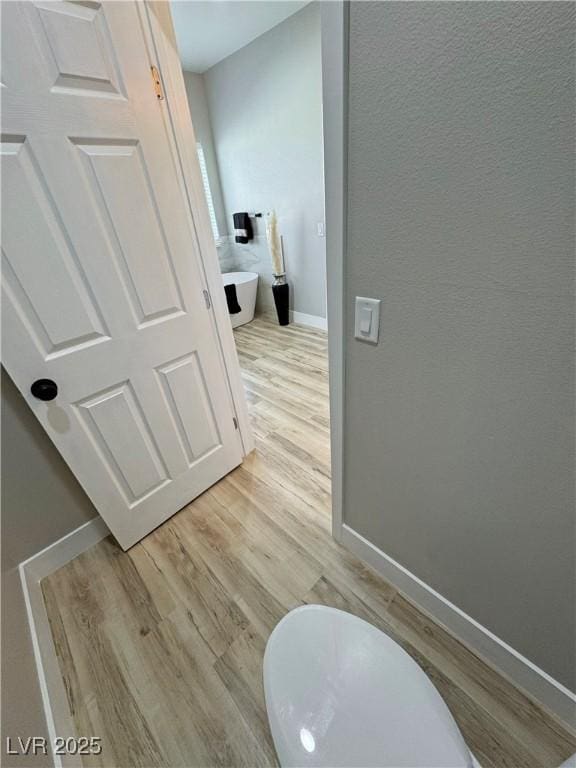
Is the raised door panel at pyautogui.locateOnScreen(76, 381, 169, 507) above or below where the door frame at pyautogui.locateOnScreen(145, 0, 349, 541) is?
below

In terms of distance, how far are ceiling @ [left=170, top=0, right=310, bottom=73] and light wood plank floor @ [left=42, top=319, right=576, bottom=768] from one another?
3465 millimetres

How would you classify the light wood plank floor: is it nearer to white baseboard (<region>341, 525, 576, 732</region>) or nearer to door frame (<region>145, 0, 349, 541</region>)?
white baseboard (<region>341, 525, 576, 732</region>)

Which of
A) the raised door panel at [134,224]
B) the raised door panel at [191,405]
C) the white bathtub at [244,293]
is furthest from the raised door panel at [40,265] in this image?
the white bathtub at [244,293]

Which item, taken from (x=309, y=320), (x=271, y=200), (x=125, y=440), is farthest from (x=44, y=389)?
(x=271, y=200)

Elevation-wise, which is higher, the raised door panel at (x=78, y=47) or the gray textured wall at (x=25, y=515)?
the raised door panel at (x=78, y=47)

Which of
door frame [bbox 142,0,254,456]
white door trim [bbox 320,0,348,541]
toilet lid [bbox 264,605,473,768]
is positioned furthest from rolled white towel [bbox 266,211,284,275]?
toilet lid [bbox 264,605,473,768]

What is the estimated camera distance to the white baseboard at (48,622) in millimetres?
963

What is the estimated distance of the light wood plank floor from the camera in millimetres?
923

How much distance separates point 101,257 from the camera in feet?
3.53

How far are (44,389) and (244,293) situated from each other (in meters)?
3.09

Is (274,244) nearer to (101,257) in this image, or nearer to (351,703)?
(101,257)

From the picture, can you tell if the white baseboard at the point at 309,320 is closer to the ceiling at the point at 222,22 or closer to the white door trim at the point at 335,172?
the ceiling at the point at 222,22

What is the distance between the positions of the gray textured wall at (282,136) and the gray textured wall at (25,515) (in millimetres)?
2889

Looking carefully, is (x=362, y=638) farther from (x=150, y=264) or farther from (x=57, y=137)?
(x=57, y=137)
